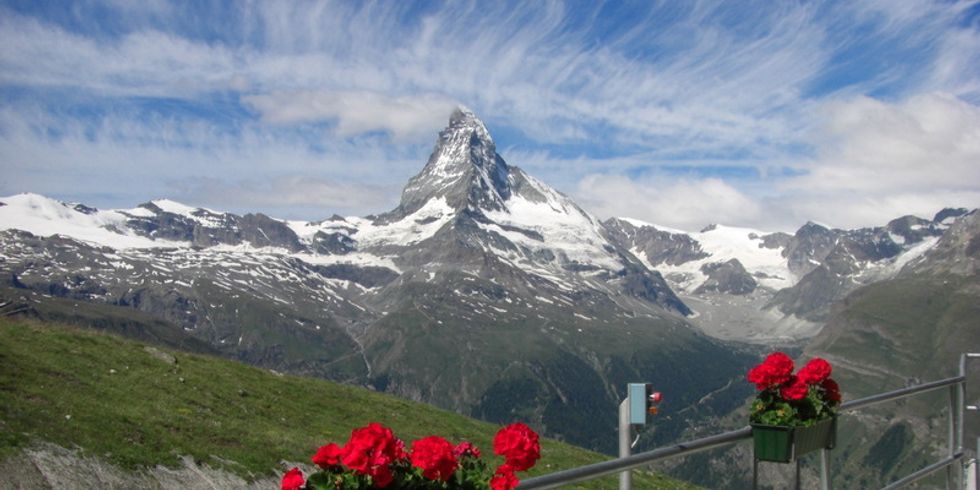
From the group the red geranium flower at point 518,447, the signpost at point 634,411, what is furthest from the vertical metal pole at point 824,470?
the red geranium flower at point 518,447

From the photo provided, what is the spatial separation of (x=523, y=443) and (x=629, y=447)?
303 centimetres

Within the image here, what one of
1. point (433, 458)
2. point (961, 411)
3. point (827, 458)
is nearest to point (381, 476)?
point (433, 458)

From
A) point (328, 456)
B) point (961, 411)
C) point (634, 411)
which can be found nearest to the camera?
point (328, 456)

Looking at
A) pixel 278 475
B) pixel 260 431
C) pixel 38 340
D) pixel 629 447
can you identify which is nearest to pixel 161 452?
pixel 278 475

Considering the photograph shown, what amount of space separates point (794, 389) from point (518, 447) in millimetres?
5112

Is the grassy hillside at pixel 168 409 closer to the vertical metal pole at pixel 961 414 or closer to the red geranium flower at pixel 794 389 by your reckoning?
the red geranium flower at pixel 794 389

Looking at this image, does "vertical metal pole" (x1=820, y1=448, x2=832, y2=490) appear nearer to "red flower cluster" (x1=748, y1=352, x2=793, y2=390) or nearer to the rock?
"red flower cluster" (x1=748, y1=352, x2=793, y2=390)

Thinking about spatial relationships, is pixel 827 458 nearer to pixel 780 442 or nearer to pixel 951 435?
pixel 780 442

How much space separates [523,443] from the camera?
23.2ft

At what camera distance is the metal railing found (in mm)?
6781

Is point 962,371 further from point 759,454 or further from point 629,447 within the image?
point 629,447

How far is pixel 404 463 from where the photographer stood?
662 centimetres

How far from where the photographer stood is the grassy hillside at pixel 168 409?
19969 millimetres

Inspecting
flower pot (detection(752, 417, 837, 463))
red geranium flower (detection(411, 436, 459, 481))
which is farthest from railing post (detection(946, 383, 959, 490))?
red geranium flower (detection(411, 436, 459, 481))
